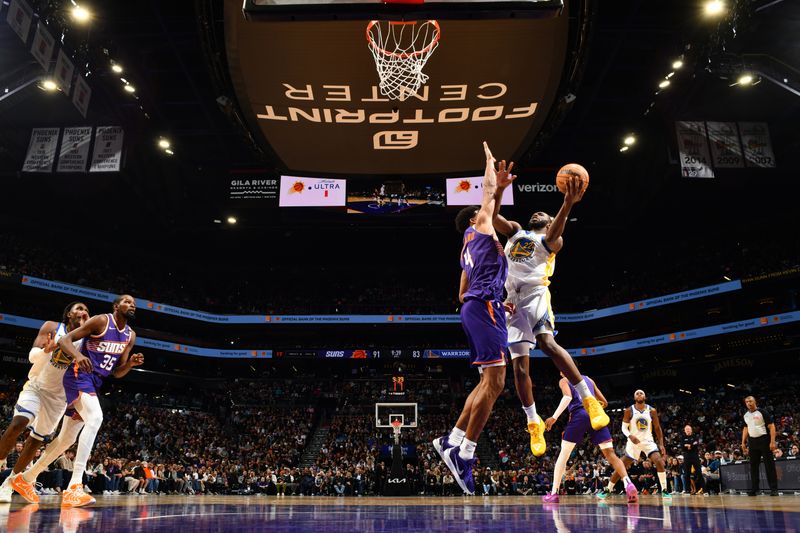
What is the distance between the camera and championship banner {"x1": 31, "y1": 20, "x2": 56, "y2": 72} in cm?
1393

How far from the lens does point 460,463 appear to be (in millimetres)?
4750

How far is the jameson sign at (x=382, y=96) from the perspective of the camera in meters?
11.0

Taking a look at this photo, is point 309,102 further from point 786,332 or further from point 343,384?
point 786,332

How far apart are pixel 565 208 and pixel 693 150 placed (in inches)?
637

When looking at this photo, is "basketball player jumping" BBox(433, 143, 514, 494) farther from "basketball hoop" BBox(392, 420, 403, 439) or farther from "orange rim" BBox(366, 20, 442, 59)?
"basketball hoop" BBox(392, 420, 403, 439)

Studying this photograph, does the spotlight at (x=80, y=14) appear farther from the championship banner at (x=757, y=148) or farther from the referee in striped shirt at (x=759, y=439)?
the championship banner at (x=757, y=148)

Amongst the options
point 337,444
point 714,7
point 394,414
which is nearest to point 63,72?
point 394,414

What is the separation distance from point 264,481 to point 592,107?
1817 cm

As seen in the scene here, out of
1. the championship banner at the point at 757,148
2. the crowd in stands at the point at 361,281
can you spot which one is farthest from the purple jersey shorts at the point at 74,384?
the crowd in stands at the point at 361,281

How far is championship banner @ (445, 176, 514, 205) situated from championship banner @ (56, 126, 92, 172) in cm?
1244

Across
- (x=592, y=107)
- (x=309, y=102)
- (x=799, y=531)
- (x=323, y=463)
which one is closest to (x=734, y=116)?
(x=592, y=107)

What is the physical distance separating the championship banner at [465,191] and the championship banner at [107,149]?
11295 mm

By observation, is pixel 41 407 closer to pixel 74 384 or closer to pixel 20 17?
pixel 74 384

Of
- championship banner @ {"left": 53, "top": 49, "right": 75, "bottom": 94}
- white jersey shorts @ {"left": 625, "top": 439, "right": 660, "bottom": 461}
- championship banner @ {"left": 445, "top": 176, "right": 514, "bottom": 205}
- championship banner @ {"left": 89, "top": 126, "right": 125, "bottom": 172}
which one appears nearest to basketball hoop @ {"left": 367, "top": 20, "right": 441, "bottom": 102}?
white jersey shorts @ {"left": 625, "top": 439, "right": 660, "bottom": 461}
